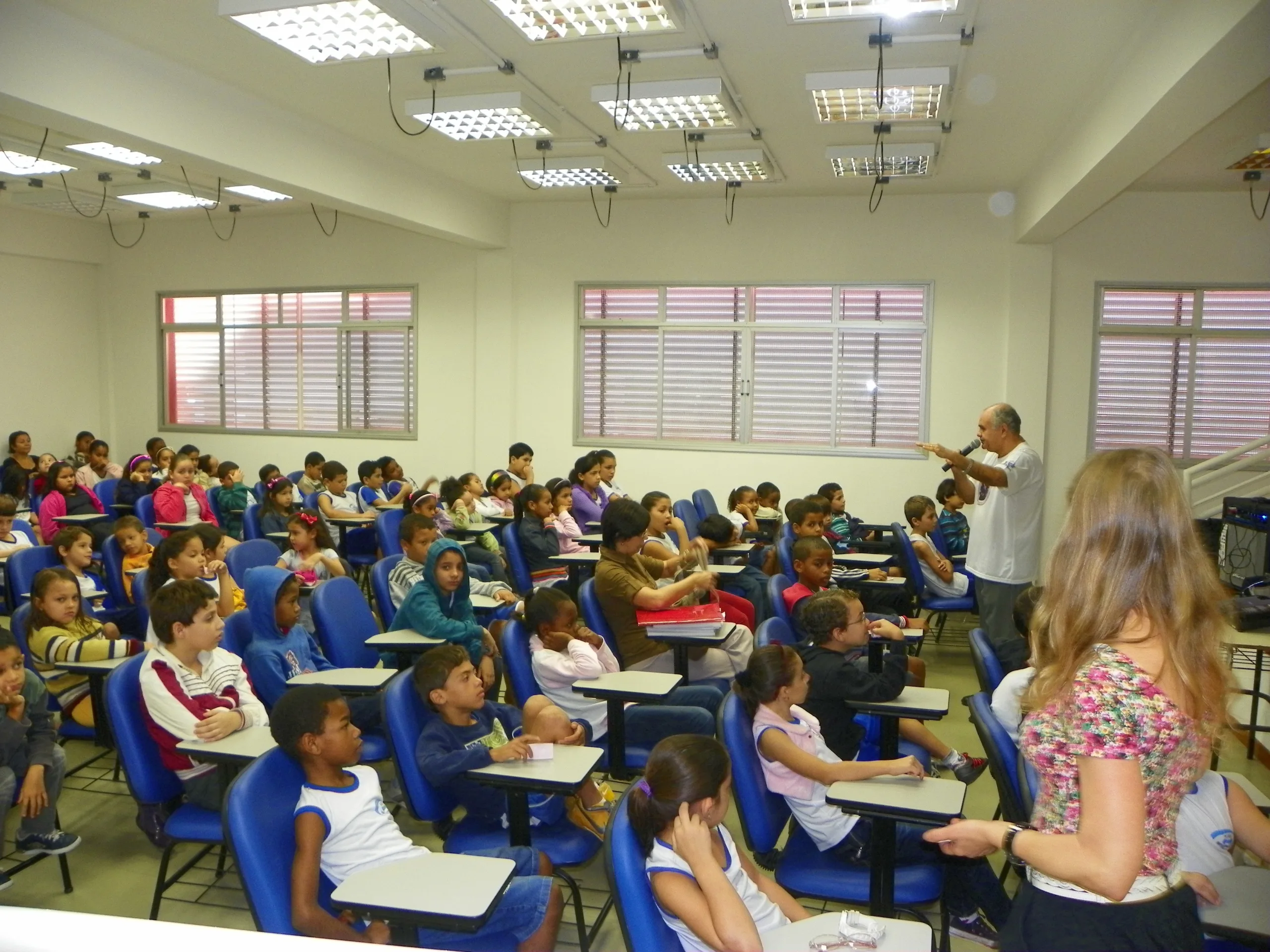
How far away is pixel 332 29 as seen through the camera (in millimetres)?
4441

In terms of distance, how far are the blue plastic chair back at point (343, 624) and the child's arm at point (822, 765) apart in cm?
178

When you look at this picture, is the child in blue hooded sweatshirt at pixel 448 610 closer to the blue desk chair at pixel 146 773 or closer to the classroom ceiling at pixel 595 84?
the blue desk chair at pixel 146 773

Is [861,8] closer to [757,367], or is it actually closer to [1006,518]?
[1006,518]

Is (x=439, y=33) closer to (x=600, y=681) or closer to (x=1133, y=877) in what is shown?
(x=600, y=681)

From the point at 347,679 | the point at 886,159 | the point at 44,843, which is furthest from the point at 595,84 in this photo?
the point at 44,843

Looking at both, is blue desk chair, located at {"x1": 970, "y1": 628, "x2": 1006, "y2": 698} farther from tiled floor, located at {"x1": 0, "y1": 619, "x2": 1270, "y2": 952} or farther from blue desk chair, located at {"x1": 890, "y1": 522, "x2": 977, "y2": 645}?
blue desk chair, located at {"x1": 890, "y1": 522, "x2": 977, "y2": 645}

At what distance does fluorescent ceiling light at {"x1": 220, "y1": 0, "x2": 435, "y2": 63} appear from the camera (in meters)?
4.18

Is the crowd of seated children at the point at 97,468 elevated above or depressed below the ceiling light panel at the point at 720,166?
below

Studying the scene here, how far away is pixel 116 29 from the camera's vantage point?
4.62 meters

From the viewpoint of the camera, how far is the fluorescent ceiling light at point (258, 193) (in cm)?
811

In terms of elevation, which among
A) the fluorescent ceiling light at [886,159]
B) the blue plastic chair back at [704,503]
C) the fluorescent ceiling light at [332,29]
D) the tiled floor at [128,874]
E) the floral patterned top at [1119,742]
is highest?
the fluorescent ceiling light at [886,159]

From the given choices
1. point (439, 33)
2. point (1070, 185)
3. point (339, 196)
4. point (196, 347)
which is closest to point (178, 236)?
point (196, 347)

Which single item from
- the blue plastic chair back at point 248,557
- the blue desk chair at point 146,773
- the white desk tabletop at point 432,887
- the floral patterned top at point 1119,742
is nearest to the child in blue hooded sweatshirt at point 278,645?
the blue desk chair at point 146,773

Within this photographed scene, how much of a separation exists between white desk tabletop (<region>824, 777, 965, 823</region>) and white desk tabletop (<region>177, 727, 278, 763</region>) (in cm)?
141
